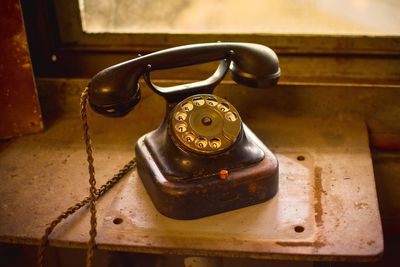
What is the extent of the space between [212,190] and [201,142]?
0.32ft

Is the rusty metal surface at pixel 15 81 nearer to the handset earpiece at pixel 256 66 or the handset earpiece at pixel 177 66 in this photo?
the handset earpiece at pixel 177 66

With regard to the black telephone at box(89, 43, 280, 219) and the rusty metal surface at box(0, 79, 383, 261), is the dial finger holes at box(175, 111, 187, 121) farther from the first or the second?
the rusty metal surface at box(0, 79, 383, 261)

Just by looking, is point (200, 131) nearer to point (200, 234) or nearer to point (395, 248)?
point (200, 234)

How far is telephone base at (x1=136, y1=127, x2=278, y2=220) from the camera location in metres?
1.00

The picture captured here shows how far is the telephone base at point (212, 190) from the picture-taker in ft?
3.26

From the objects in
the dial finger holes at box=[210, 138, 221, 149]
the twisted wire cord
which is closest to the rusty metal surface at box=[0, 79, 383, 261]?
the twisted wire cord

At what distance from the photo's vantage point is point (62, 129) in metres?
1.41

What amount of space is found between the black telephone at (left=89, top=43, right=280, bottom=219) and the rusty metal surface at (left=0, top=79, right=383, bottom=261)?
5 cm

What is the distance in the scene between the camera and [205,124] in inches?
41.7

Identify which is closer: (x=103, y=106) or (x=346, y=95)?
(x=103, y=106)

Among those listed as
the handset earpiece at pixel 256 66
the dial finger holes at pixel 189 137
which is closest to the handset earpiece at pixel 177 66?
the handset earpiece at pixel 256 66

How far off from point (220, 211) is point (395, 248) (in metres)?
0.76

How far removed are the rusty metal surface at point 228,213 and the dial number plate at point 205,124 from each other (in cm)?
14

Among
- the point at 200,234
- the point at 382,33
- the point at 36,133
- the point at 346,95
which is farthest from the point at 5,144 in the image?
the point at 382,33
